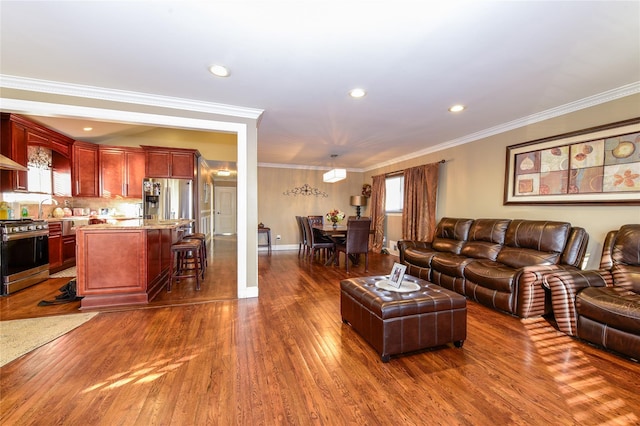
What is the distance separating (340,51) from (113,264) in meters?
3.25

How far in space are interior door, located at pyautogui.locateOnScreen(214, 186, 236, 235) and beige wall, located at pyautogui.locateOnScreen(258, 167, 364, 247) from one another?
3.82 meters

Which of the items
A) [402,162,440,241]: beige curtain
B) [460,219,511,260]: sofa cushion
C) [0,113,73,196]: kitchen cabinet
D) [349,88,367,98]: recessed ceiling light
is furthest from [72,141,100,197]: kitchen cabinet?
[460,219,511,260]: sofa cushion

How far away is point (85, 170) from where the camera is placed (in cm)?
518

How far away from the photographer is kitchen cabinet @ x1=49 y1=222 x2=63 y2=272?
4176 millimetres

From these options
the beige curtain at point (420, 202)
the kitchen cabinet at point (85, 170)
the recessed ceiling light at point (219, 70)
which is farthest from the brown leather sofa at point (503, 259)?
the kitchen cabinet at point (85, 170)

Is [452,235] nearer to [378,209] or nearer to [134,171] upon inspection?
[378,209]

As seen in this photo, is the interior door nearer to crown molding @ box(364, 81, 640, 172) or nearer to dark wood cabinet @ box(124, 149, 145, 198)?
dark wood cabinet @ box(124, 149, 145, 198)

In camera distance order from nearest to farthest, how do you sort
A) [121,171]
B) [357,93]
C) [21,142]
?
[357,93]
[21,142]
[121,171]

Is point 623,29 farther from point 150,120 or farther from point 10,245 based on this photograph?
point 10,245

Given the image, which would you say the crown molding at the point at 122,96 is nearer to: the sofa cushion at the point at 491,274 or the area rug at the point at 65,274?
the area rug at the point at 65,274

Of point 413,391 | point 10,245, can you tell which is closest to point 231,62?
point 413,391

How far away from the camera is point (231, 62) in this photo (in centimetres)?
226

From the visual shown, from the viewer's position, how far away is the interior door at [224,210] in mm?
10062

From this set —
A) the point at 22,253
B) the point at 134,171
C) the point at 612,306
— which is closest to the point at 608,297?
the point at 612,306
